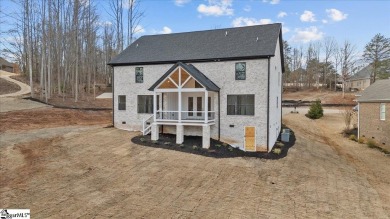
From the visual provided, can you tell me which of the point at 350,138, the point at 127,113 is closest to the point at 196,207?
the point at 127,113

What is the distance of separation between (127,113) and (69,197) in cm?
1117

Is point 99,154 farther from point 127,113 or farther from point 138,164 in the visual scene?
point 127,113

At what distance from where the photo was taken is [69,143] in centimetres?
1709

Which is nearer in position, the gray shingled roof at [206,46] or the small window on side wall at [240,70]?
the small window on side wall at [240,70]

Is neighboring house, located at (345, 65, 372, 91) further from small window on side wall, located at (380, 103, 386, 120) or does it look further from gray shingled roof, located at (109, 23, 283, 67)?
gray shingled roof, located at (109, 23, 283, 67)

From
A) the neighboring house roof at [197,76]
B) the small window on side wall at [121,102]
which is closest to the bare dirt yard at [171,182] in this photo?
the small window on side wall at [121,102]

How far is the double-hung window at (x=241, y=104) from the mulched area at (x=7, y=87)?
117 feet

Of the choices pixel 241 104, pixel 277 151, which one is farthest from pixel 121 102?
pixel 277 151

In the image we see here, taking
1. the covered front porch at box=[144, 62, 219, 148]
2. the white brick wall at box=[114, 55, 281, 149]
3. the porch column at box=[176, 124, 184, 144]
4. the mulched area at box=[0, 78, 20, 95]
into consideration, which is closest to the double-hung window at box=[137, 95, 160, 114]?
the white brick wall at box=[114, 55, 281, 149]

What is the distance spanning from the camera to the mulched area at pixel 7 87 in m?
38.6

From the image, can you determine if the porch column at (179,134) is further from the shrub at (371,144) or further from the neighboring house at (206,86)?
the shrub at (371,144)

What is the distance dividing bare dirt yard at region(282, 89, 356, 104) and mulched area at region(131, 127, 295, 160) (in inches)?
1339

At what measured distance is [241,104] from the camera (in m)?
17.7

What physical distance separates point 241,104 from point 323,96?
140 ft
